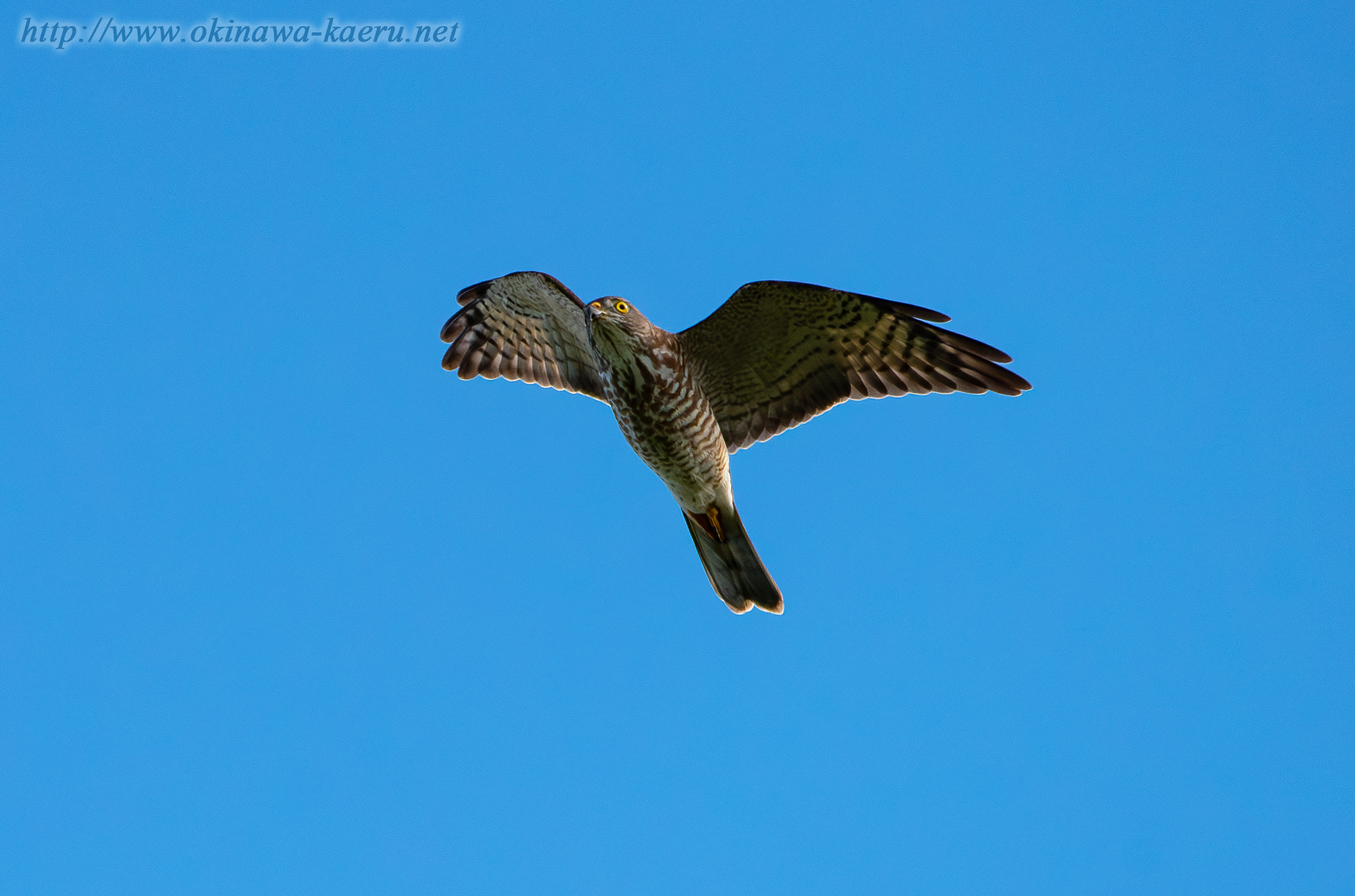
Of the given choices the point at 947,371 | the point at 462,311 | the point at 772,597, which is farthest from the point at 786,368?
the point at 462,311

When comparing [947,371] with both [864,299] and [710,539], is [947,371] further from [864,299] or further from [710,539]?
[710,539]

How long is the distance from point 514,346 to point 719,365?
194cm

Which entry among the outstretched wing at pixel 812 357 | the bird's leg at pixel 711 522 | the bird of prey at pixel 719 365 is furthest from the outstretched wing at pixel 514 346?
the bird's leg at pixel 711 522

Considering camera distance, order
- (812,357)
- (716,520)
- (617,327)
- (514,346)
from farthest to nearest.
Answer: (514,346) < (716,520) < (812,357) < (617,327)

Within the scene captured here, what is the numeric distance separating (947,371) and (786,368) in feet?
4.32

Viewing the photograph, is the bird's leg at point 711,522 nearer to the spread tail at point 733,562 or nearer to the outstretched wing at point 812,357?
the spread tail at point 733,562

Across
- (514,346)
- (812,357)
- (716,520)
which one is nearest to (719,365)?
(812,357)

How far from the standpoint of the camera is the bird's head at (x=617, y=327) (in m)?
8.03

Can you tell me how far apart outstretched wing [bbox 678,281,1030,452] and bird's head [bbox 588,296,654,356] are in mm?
719

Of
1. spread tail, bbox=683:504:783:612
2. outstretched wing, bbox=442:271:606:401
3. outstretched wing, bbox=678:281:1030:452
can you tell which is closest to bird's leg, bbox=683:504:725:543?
spread tail, bbox=683:504:783:612

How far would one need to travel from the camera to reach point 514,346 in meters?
9.74

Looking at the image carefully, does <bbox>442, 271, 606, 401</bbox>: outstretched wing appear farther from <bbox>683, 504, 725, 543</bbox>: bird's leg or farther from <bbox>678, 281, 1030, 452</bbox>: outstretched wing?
<bbox>683, 504, 725, 543</bbox>: bird's leg

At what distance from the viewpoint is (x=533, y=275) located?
29.6 feet

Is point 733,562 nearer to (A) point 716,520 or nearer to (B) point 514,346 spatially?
(A) point 716,520
